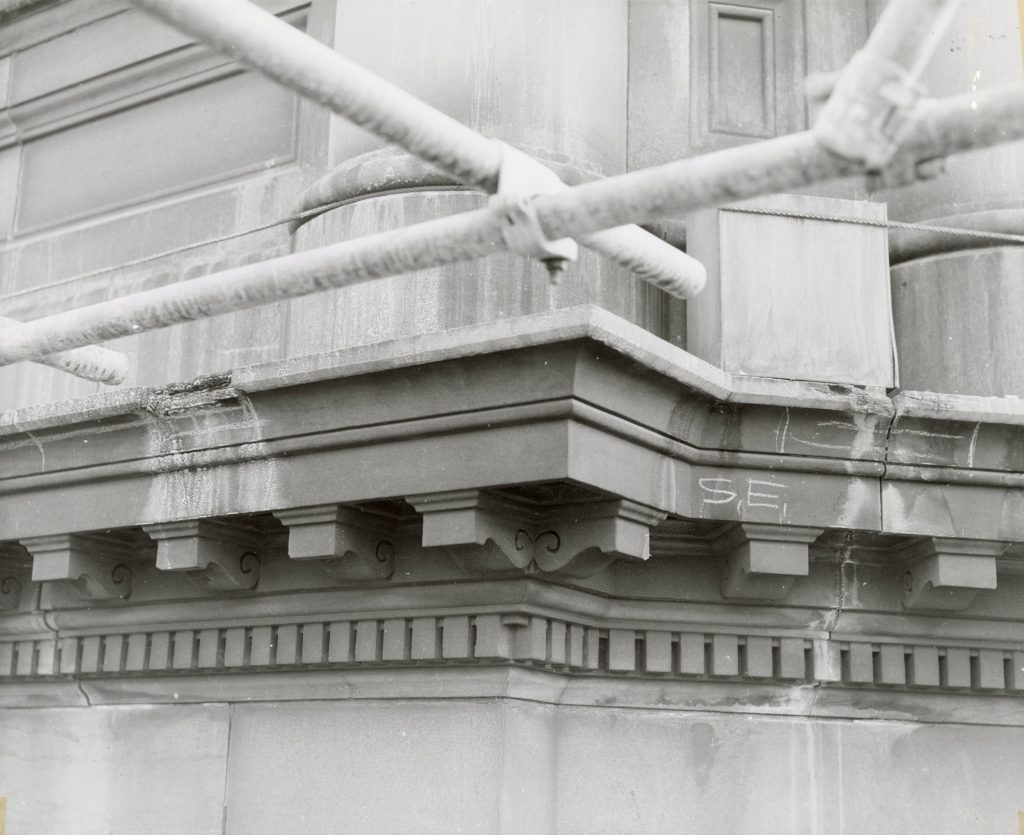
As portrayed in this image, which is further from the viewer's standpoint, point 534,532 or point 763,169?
point 534,532

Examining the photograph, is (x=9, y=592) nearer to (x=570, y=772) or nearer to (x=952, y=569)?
(x=570, y=772)

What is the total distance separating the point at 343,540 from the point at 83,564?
4.31 ft

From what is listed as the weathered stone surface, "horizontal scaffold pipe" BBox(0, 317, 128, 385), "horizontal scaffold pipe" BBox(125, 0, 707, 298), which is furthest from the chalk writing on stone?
"horizontal scaffold pipe" BBox(125, 0, 707, 298)

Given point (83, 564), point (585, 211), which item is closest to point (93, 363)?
point (83, 564)

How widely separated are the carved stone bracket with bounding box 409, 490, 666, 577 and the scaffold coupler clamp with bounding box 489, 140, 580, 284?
175cm

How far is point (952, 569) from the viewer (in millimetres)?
4801

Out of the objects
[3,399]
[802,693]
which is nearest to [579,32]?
[802,693]

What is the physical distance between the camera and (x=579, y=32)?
557 cm

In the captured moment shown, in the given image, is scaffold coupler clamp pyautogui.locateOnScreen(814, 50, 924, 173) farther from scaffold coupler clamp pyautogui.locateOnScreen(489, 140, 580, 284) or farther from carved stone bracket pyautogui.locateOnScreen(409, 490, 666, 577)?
carved stone bracket pyautogui.locateOnScreen(409, 490, 666, 577)

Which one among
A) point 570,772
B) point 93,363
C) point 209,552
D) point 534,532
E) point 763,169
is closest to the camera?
point 763,169

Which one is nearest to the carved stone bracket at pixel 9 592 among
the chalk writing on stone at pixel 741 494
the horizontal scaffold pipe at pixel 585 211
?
the horizontal scaffold pipe at pixel 585 211

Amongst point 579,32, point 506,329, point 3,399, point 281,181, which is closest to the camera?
point 506,329

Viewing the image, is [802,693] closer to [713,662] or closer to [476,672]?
[713,662]

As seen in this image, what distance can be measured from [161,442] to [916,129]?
3.44 metres
